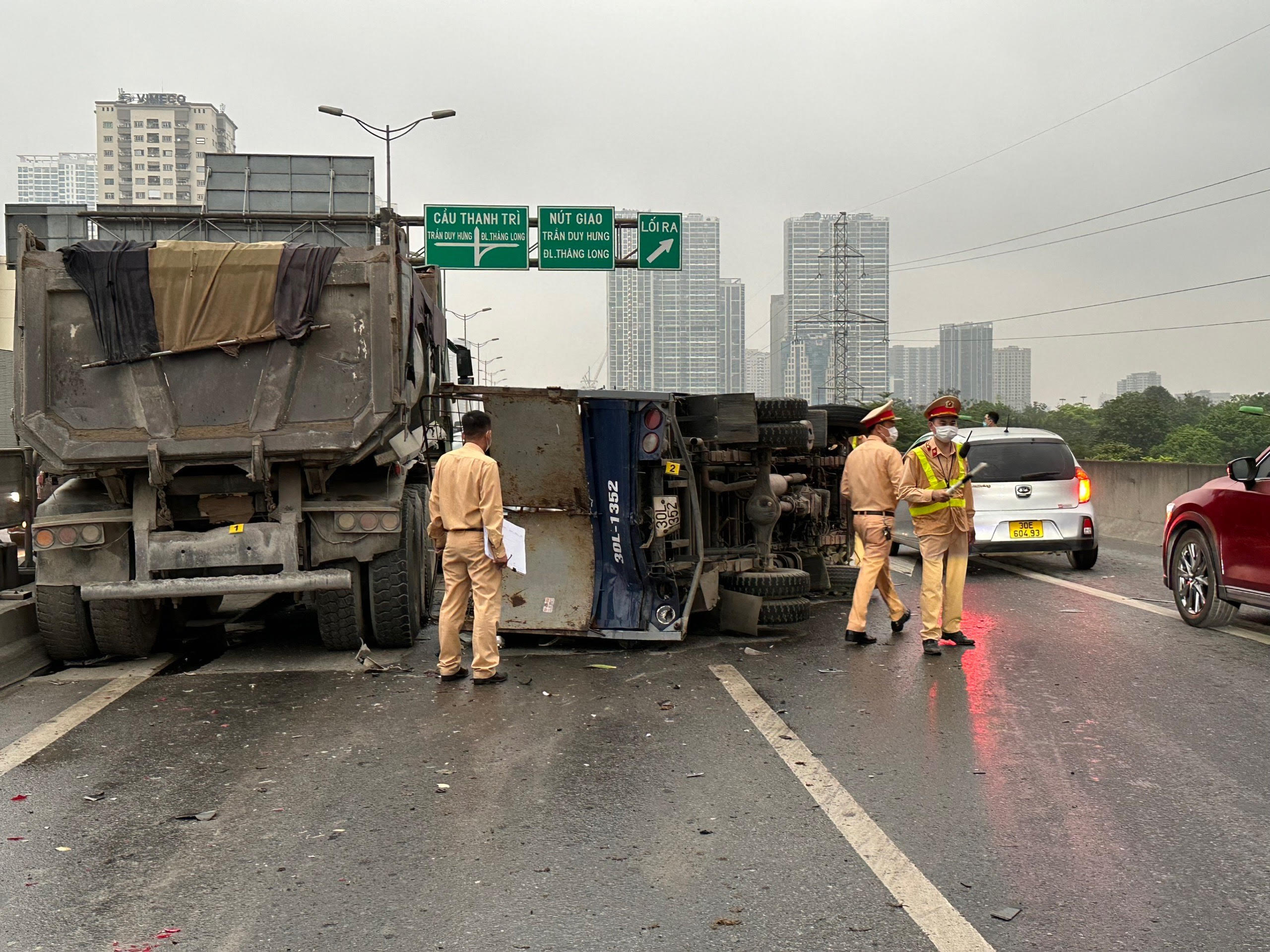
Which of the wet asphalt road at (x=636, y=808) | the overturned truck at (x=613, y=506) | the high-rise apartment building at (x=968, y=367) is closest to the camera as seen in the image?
the wet asphalt road at (x=636, y=808)

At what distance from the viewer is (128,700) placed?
748cm

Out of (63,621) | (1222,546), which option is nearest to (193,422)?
(63,621)

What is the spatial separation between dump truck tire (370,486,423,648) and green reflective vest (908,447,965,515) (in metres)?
3.86

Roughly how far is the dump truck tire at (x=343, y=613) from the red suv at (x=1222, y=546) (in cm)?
661

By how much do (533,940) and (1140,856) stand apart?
2347 millimetres

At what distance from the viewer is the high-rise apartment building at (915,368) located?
14775 centimetres

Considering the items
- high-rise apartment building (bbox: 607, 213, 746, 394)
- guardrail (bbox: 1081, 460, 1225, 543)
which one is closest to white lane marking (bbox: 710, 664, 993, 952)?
guardrail (bbox: 1081, 460, 1225, 543)

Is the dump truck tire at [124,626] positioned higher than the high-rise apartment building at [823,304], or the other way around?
the high-rise apartment building at [823,304]

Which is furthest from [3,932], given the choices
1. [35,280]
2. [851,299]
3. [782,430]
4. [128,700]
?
[851,299]

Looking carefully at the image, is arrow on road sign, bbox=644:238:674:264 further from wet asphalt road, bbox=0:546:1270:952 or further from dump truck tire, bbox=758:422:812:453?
wet asphalt road, bbox=0:546:1270:952

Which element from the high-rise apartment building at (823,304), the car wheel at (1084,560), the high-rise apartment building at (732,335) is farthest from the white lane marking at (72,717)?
the high-rise apartment building at (732,335)

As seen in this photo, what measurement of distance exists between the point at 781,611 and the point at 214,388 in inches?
184

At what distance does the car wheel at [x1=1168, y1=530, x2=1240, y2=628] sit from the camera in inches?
373

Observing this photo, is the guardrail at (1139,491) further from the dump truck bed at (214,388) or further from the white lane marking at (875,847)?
the dump truck bed at (214,388)
